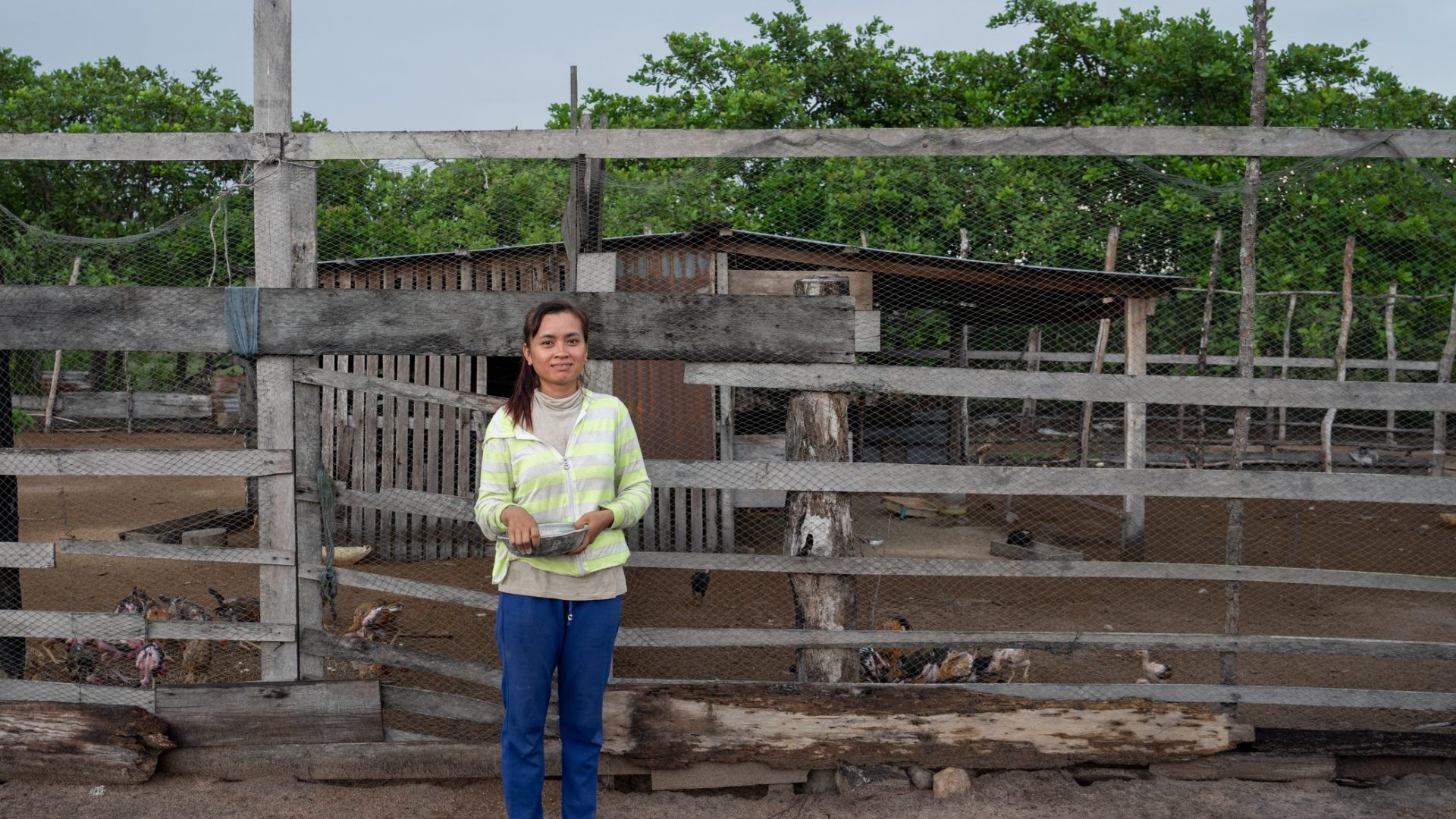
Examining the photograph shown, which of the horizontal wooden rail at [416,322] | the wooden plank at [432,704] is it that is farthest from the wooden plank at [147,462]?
the wooden plank at [432,704]

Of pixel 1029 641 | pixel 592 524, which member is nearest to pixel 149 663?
pixel 592 524

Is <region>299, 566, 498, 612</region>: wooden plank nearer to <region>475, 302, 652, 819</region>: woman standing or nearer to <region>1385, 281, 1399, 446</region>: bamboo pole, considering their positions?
<region>475, 302, 652, 819</region>: woman standing

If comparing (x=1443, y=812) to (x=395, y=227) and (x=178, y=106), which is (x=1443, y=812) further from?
(x=178, y=106)

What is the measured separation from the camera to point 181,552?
3.69 m

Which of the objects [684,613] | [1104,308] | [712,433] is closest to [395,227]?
[712,433]

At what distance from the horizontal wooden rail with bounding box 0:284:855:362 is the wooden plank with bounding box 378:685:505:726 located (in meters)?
1.22

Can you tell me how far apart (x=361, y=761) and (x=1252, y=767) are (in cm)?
319

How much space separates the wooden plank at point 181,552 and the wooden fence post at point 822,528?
1.83 metres

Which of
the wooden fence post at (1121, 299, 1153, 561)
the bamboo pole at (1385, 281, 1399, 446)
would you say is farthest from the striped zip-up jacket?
the bamboo pole at (1385, 281, 1399, 446)

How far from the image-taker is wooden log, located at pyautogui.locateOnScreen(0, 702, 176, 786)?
3.57m

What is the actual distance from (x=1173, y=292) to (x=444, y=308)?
26.0 feet

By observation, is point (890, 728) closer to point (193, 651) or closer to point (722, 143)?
point (722, 143)

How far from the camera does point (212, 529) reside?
8586 millimetres

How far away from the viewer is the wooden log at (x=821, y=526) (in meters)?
3.72
